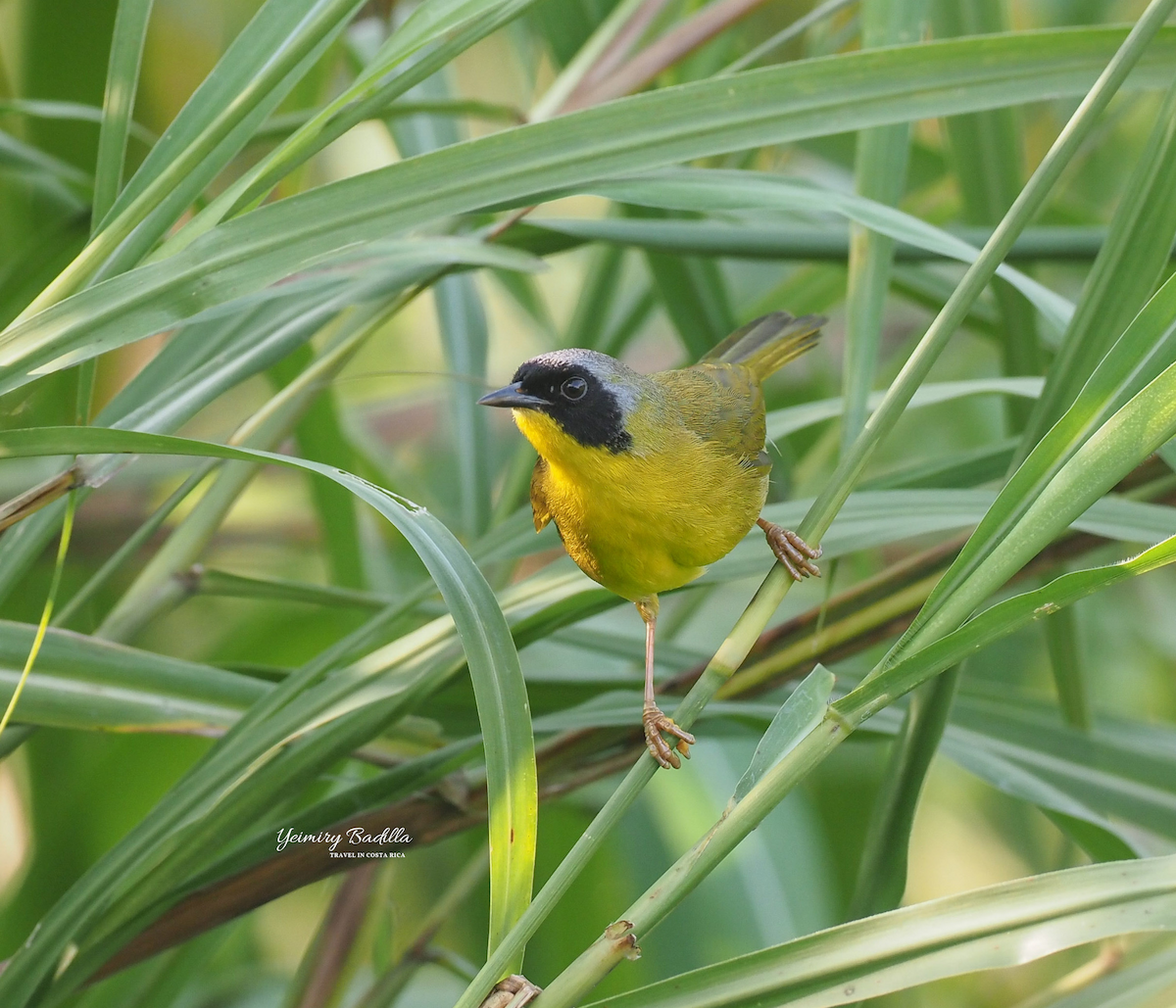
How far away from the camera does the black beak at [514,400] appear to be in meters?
1.73

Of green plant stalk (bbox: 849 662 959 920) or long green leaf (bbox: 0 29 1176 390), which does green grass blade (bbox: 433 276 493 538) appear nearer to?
long green leaf (bbox: 0 29 1176 390)

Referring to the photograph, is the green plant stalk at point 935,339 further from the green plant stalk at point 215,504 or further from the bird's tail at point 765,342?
the bird's tail at point 765,342

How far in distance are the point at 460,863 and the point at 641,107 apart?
5.94 ft

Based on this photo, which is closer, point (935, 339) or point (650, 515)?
point (935, 339)

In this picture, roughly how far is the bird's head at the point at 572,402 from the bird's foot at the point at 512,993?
3.19 feet

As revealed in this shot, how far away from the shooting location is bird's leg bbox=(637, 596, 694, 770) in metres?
1.26

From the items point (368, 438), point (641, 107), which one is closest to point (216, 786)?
point (641, 107)

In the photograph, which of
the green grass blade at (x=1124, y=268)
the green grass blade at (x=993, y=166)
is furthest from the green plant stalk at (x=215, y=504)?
the green grass blade at (x=993, y=166)

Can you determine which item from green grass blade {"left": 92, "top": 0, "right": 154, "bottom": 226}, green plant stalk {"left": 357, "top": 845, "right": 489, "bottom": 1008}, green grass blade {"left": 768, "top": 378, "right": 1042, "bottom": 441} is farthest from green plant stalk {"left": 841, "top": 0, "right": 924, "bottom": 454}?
green plant stalk {"left": 357, "top": 845, "right": 489, "bottom": 1008}

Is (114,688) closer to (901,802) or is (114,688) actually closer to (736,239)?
(901,802)

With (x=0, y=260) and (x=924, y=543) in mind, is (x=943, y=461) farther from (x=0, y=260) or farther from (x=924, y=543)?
(x=0, y=260)

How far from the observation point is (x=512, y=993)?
94cm

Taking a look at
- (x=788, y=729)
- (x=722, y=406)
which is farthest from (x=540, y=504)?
(x=788, y=729)

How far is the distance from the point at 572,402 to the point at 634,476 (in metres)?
0.16
